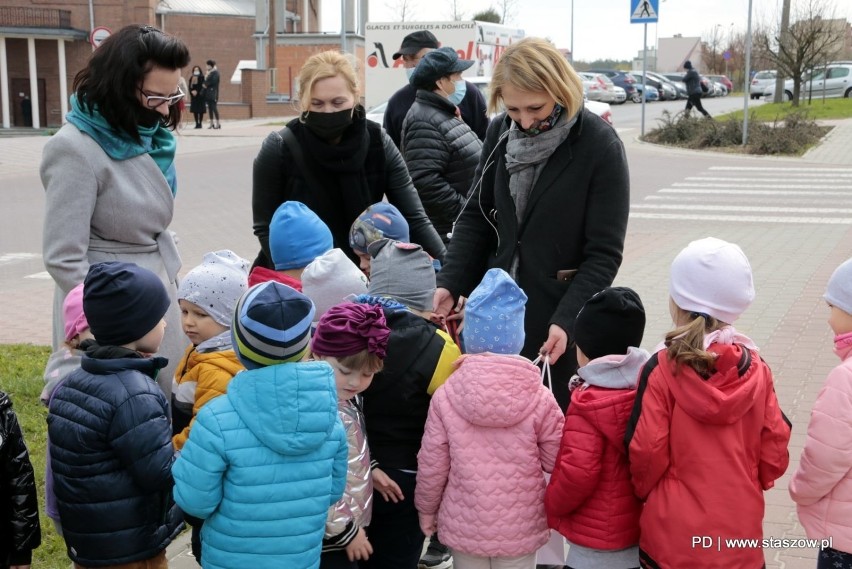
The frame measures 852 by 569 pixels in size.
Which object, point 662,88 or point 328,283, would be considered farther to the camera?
point 662,88

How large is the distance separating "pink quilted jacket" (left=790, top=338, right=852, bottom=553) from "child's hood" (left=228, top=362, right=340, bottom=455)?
1.45 m

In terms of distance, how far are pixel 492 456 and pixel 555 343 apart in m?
0.60

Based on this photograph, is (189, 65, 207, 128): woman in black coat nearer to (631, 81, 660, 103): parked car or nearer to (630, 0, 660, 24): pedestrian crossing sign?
(630, 0, 660, 24): pedestrian crossing sign

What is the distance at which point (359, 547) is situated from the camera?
3.07 metres

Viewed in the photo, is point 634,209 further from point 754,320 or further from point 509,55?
point 509,55

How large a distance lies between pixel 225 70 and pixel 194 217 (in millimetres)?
42758

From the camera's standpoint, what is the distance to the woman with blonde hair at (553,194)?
11.3 ft

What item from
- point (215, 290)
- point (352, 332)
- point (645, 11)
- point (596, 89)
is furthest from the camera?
point (596, 89)

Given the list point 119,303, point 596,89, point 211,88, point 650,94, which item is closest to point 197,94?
point 211,88

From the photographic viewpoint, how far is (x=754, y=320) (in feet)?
26.3

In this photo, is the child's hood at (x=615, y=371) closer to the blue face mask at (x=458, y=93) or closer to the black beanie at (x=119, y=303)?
the black beanie at (x=119, y=303)

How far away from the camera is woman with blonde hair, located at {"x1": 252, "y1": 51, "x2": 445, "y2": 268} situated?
4.30m

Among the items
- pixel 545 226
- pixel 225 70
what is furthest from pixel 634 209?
pixel 225 70

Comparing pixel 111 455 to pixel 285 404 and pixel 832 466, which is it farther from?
pixel 832 466
